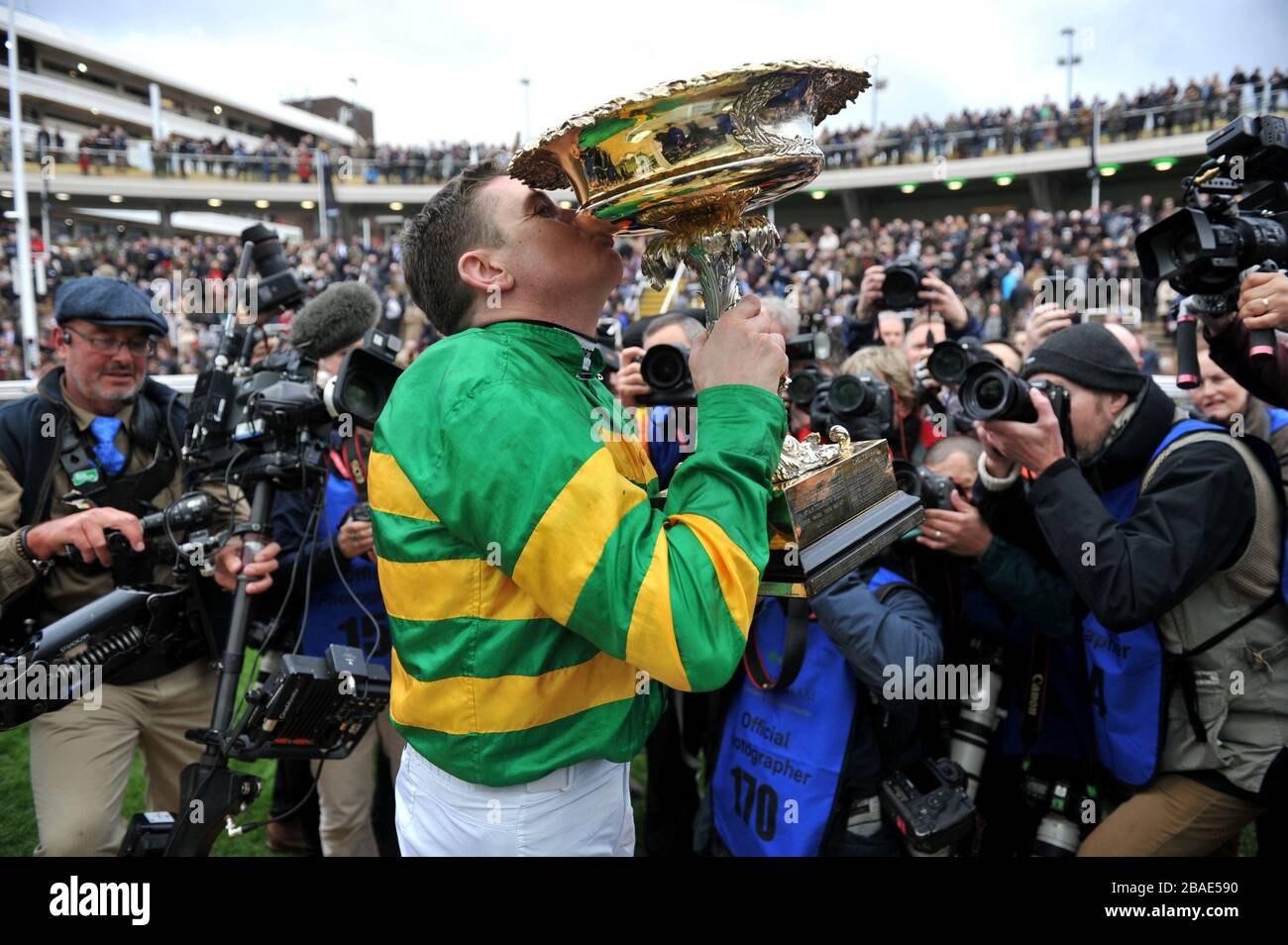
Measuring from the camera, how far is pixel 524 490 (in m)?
1.30

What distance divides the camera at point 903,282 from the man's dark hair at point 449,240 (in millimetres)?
2484

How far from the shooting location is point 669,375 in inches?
108

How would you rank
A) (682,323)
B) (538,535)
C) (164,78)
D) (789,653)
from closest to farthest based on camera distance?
(538,535)
(789,653)
(682,323)
(164,78)

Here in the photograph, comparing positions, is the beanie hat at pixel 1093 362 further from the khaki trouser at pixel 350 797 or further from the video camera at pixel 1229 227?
the khaki trouser at pixel 350 797

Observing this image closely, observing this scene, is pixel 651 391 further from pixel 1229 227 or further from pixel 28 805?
pixel 28 805

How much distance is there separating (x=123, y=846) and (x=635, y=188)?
8.14 ft

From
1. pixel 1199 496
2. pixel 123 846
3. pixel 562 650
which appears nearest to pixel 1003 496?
pixel 1199 496

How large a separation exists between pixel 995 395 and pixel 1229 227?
28.9 inches

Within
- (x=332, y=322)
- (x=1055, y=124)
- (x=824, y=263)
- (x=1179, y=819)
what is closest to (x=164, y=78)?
(x=824, y=263)

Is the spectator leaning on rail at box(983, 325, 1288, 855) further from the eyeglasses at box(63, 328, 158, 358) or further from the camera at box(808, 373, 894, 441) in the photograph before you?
the eyeglasses at box(63, 328, 158, 358)

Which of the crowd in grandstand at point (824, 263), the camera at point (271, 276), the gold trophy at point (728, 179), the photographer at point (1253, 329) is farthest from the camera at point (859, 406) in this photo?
the crowd in grandstand at point (824, 263)

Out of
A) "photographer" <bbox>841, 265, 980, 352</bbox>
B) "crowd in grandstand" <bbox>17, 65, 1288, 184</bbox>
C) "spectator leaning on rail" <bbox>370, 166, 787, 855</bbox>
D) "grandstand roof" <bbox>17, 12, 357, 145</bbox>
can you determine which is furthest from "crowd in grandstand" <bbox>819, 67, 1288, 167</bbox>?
"grandstand roof" <bbox>17, 12, 357, 145</bbox>

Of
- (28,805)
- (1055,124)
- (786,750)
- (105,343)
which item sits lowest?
(28,805)

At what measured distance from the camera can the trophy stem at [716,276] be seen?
1.66 meters
